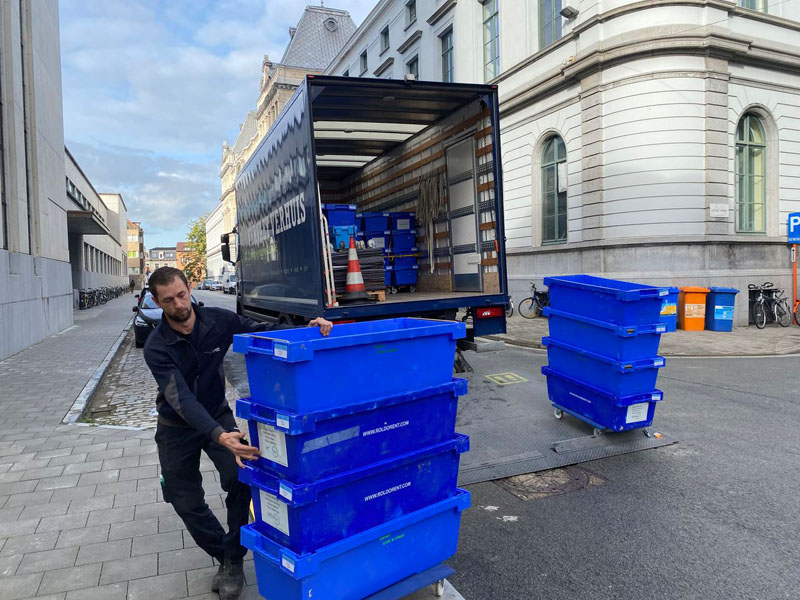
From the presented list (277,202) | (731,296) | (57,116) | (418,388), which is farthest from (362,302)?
(57,116)

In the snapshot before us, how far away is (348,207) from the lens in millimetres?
8461

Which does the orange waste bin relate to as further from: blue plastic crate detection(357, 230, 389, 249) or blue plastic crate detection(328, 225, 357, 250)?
blue plastic crate detection(328, 225, 357, 250)

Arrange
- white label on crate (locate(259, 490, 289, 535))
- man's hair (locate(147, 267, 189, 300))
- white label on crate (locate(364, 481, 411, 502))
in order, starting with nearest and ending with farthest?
white label on crate (locate(259, 490, 289, 535)) → white label on crate (locate(364, 481, 411, 502)) → man's hair (locate(147, 267, 189, 300))

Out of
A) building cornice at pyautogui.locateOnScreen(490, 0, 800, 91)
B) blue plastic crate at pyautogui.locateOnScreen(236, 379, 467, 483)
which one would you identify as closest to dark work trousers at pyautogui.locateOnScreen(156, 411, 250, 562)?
blue plastic crate at pyautogui.locateOnScreen(236, 379, 467, 483)

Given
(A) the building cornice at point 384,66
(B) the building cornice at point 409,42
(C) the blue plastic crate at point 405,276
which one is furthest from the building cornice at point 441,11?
(C) the blue plastic crate at point 405,276

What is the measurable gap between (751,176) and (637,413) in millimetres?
13617

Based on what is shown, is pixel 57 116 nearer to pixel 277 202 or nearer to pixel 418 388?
pixel 277 202

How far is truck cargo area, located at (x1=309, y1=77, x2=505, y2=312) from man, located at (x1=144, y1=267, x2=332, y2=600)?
12.8 ft

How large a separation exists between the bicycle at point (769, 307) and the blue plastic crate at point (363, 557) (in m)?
14.3

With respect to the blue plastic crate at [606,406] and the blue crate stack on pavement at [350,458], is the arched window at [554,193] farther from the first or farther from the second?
the blue crate stack on pavement at [350,458]

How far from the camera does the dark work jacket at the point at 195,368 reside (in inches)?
109

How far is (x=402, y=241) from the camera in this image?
9883 mm

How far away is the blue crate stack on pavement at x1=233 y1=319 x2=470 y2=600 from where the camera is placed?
2393mm

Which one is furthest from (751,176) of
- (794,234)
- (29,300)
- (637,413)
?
(29,300)
